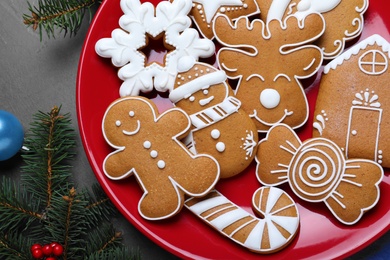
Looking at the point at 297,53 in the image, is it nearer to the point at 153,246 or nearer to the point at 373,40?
the point at 373,40

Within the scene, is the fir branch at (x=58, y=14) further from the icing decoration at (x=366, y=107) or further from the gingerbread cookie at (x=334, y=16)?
the icing decoration at (x=366, y=107)

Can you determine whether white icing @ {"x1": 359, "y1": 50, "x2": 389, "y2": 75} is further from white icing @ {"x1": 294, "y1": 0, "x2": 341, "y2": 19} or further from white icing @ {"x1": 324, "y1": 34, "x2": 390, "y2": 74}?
white icing @ {"x1": 294, "y1": 0, "x2": 341, "y2": 19}

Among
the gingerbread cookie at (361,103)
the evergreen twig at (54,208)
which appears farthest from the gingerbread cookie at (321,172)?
the evergreen twig at (54,208)

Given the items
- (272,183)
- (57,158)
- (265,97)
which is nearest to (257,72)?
(265,97)

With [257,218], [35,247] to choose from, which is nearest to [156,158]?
[257,218]

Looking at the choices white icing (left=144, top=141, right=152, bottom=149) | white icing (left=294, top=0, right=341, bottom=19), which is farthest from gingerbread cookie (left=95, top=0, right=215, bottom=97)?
white icing (left=294, top=0, right=341, bottom=19)

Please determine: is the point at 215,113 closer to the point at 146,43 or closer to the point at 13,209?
the point at 146,43
